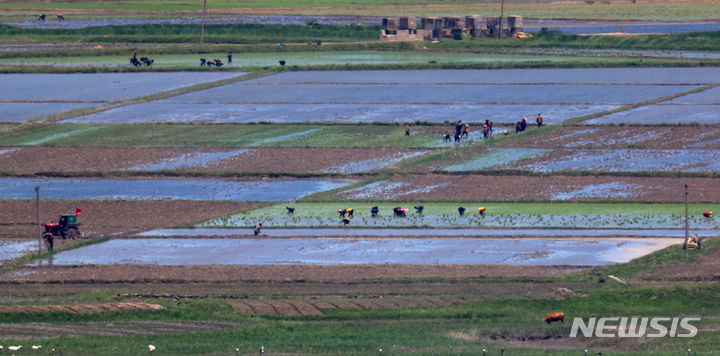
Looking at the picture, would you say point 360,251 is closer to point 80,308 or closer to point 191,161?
point 80,308

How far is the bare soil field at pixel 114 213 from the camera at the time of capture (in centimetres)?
3744

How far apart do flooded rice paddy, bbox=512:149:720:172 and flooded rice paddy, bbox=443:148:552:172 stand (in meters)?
0.77

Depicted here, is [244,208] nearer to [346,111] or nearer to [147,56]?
[346,111]

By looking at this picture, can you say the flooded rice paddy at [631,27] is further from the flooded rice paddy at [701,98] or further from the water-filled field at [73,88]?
the water-filled field at [73,88]

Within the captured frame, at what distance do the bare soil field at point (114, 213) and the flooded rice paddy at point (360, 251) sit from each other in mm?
2104

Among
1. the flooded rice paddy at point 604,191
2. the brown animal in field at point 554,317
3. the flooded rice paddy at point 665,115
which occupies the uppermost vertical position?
the flooded rice paddy at point 665,115

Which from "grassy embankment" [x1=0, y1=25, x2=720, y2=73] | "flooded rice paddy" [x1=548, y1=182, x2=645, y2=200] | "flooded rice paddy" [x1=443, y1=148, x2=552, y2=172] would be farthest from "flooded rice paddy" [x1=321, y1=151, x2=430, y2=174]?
"grassy embankment" [x1=0, y1=25, x2=720, y2=73]

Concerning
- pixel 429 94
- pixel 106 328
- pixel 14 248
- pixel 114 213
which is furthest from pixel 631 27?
pixel 106 328

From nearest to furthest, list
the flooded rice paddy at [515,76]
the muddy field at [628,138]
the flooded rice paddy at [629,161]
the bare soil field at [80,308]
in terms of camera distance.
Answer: the bare soil field at [80,308] < the flooded rice paddy at [629,161] < the muddy field at [628,138] < the flooded rice paddy at [515,76]

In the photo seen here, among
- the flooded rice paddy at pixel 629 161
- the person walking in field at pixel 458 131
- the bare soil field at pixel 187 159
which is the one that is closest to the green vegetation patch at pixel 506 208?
the flooded rice paddy at pixel 629 161

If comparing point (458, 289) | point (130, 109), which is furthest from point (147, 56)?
point (458, 289)

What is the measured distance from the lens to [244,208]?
39.8 m

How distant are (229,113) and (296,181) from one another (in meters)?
14.3

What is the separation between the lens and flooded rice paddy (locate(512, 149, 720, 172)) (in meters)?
43.8
